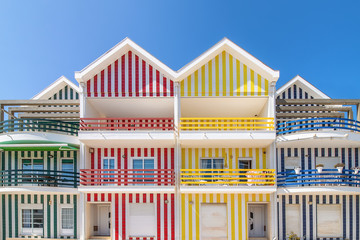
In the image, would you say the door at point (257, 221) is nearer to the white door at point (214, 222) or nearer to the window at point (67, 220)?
the white door at point (214, 222)

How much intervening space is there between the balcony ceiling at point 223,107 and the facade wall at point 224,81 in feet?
1.60

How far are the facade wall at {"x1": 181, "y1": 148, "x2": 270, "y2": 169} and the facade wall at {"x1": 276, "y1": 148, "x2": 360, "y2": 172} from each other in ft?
4.15

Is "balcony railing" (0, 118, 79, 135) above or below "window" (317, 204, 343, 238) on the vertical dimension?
above

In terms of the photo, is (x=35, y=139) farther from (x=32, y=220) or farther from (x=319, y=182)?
(x=319, y=182)

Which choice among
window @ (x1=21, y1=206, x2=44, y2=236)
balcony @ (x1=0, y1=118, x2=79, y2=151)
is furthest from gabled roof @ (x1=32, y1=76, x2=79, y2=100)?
window @ (x1=21, y1=206, x2=44, y2=236)

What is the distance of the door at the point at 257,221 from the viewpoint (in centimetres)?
1463

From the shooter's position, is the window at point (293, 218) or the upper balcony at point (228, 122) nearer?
the upper balcony at point (228, 122)

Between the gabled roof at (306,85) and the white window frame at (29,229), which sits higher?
the gabled roof at (306,85)

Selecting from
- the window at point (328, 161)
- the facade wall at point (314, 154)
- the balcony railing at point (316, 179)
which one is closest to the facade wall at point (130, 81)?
the facade wall at point (314, 154)

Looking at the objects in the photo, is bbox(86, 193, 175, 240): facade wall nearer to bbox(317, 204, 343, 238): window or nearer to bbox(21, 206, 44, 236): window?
bbox(21, 206, 44, 236): window

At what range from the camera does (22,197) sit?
575 inches

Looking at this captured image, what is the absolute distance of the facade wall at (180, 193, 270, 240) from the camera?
13.6 m

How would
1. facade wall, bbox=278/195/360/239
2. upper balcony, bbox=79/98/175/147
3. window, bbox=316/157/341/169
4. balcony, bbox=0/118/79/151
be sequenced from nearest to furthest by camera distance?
upper balcony, bbox=79/98/175/147 → balcony, bbox=0/118/79/151 → facade wall, bbox=278/195/360/239 → window, bbox=316/157/341/169

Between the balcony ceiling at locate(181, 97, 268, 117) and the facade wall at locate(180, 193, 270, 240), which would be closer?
the facade wall at locate(180, 193, 270, 240)
